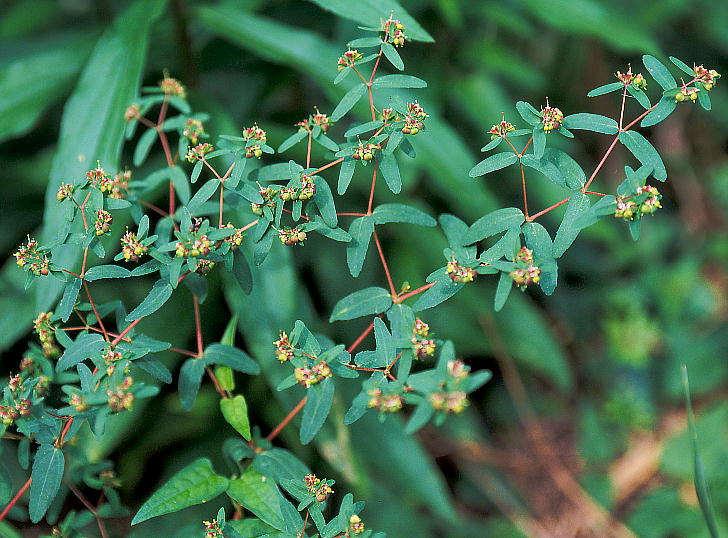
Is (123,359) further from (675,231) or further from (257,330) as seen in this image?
(675,231)

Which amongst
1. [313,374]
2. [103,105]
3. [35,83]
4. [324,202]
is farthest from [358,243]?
[35,83]

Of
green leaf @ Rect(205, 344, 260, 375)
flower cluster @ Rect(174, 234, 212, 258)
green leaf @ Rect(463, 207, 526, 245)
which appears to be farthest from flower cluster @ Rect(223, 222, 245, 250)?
green leaf @ Rect(463, 207, 526, 245)

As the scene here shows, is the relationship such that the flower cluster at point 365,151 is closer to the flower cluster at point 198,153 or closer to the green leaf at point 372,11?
the flower cluster at point 198,153

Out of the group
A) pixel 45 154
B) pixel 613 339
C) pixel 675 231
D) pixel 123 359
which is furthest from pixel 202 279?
pixel 675 231

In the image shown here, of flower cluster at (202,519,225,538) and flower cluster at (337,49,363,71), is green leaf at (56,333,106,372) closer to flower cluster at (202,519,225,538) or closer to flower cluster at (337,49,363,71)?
flower cluster at (202,519,225,538)

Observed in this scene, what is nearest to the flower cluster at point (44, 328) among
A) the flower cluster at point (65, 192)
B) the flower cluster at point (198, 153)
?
the flower cluster at point (65, 192)

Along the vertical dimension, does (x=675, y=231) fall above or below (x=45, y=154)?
→ below
